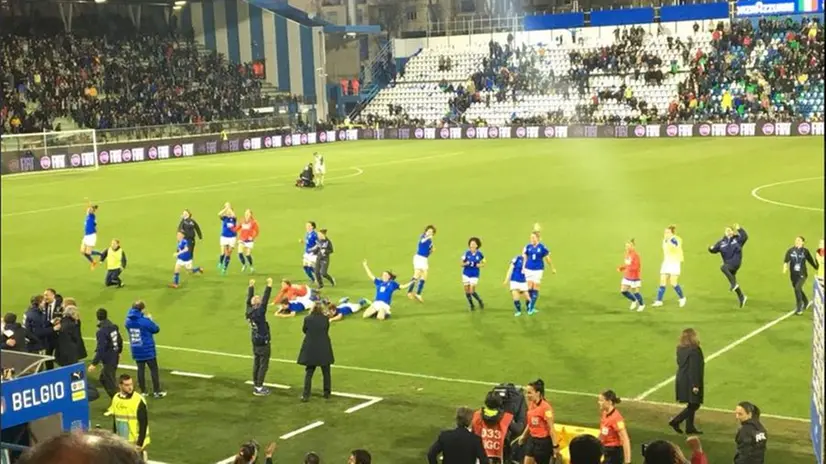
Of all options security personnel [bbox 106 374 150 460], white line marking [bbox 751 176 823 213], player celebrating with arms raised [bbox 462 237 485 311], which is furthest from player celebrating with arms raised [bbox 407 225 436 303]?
white line marking [bbox 751 176 823 213]

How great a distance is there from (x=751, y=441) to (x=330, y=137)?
64.3 meters

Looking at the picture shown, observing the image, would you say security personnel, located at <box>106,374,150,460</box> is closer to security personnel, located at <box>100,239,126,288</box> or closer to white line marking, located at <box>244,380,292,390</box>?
white line marking, located at <box>244,380,292,390</box>

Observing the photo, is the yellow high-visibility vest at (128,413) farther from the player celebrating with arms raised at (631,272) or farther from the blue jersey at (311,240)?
the blue jersey at (311,240)

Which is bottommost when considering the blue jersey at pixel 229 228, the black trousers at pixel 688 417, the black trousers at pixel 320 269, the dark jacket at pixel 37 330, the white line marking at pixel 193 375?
the white line marking at pixel 193 375

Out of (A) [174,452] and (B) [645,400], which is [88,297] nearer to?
(A) [174,452]

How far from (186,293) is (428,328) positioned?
22.4 ft

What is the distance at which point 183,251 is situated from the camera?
24.8 meters

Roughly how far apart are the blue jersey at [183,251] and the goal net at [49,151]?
26636mm

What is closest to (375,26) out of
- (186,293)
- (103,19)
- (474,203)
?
(103,19)

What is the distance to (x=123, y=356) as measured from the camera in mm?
18969

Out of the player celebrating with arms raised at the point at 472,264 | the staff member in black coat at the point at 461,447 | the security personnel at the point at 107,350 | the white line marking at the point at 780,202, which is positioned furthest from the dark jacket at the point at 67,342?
the white line marking at the point at 780,202

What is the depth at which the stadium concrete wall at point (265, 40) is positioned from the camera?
74000 mm

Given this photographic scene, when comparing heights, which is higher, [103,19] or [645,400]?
[103,19]

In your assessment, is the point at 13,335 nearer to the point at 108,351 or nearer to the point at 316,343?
the point at 108,351
